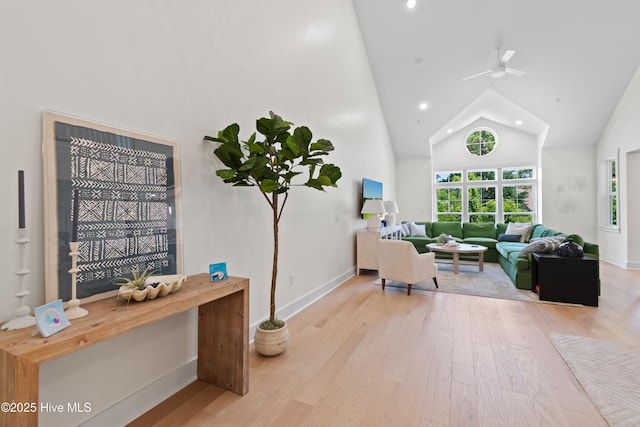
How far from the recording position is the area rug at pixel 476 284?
13.5 ft

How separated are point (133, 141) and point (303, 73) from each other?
2.48 metres

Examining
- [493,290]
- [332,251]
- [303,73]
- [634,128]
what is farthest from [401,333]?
[634,128]

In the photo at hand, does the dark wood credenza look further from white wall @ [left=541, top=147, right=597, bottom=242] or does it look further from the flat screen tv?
white wall @ [left=541, top=147, right=597, bottom=242]

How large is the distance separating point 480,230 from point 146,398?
7701 millimetres

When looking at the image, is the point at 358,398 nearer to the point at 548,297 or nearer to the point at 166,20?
the point at 166,20

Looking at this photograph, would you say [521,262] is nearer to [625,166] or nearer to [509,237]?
[509,237]

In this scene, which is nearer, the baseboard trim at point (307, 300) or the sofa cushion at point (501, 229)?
the baseboard trim at point (307, 300)

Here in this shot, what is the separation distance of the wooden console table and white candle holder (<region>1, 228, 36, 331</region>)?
0.16ft

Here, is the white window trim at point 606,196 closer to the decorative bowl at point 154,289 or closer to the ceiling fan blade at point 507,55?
the ceiling fan blade at point 507,55

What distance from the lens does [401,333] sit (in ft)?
9.42

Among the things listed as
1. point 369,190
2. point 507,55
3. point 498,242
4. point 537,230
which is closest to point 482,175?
point 498,242

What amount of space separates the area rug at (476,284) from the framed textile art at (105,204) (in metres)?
3.68

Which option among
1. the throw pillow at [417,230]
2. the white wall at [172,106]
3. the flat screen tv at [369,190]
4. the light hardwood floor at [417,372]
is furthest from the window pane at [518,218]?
the white wall at [172,106]

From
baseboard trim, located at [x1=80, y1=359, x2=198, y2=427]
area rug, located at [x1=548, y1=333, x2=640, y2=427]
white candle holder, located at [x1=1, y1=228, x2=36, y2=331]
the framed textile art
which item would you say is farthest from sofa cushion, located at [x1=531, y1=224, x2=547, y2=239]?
white candle holder, located at [x1=1, y1=228, x2=36, y2=331]
